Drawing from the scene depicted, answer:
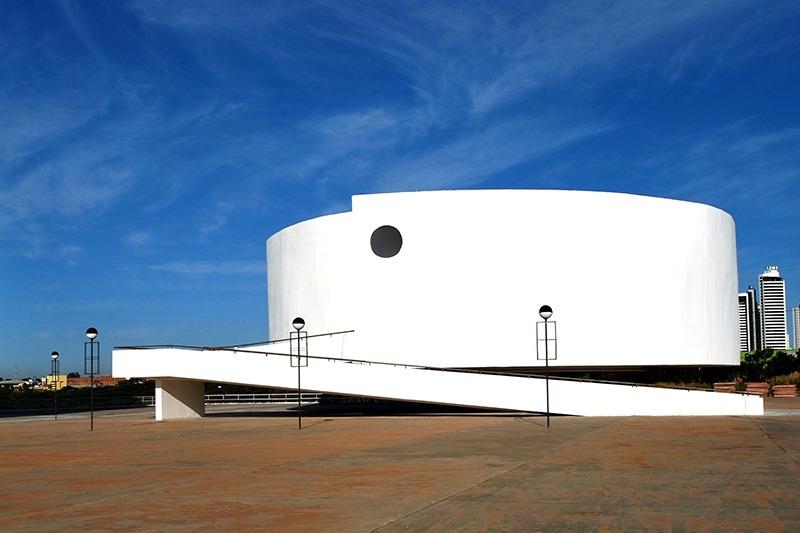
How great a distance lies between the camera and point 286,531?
824 centimetres

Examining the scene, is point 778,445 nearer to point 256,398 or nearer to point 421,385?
point 421,385

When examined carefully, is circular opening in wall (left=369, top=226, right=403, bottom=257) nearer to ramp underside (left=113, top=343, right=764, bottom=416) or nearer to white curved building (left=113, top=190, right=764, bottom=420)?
white curved building (left=113, top=190, right=764, bottom=420)

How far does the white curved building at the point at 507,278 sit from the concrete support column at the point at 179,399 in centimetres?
620

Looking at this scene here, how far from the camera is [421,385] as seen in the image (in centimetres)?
A: 3192

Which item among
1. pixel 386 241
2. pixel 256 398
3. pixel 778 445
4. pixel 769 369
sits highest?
pixel 386 241

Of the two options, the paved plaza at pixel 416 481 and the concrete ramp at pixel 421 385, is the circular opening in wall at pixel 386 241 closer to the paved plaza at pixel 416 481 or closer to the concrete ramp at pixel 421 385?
the concrete ramp at pixel 421 385

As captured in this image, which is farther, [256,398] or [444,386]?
[256,398]

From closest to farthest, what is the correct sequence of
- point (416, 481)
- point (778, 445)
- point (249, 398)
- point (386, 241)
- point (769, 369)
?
point (416, 481), point (778, 445), point (386, 241), point (249, 398), point (769, 369)

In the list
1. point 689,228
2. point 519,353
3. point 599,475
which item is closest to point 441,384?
point 519,353

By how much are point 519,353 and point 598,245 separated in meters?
5.73

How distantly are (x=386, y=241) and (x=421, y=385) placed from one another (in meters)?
8.82

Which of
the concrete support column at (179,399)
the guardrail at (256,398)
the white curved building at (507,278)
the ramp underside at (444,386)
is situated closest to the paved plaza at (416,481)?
the ramp underside at (444,386)

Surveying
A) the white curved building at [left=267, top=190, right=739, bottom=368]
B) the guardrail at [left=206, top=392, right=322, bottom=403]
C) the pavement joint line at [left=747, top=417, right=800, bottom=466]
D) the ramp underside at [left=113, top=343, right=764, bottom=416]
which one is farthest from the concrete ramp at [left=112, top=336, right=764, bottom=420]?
the guardrail at [left=206, top=392, right=322, bottom=403]

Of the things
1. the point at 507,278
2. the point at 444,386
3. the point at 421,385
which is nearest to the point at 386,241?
the point at 507,278
